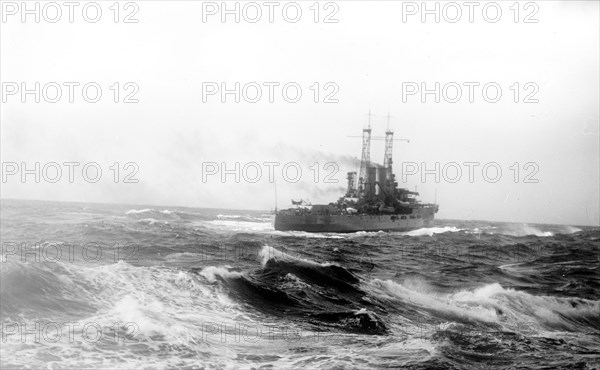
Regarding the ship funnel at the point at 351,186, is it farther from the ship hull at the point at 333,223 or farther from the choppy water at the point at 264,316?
the choppy water at the point at 264,316

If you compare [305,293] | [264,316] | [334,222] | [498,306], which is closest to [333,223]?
[334,222]

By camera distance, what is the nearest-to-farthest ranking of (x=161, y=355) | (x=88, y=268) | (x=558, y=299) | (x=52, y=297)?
(x=161, y=355), (x=52, y=297), (x=88, y=268), (x=558, y=299)

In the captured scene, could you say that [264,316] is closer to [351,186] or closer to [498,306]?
[498,306]

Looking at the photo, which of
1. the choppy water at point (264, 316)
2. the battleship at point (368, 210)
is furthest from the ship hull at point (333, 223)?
the choppy water at point (264, 316)

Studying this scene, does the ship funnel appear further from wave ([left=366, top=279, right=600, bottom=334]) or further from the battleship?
wave ([left=366, top=279, right=600, bottom=334])

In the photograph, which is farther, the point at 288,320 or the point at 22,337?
the point at 288,320

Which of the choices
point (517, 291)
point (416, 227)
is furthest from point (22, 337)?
point (416, 227)

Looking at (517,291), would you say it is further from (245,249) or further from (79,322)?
(79,322)

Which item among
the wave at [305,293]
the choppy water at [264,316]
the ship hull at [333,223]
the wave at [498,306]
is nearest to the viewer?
the choppy water at [264,316]

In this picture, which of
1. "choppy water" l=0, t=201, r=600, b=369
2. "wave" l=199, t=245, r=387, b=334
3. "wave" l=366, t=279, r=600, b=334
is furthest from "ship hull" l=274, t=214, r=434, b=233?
"wave" l=199, t=245, r=387, b=334
